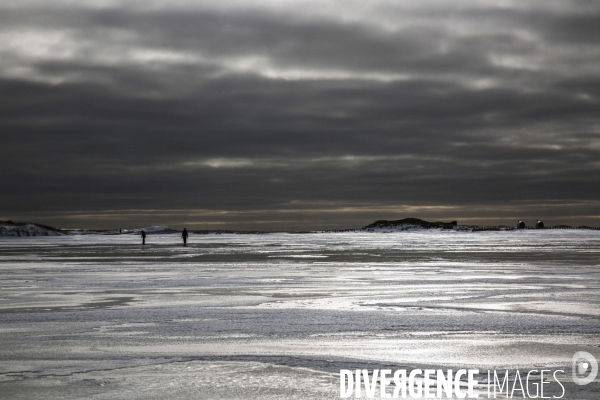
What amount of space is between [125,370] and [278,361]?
1.69 m

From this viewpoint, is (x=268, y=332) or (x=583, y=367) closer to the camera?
(x=583, y=367)

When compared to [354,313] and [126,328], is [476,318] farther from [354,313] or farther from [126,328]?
[126,328]

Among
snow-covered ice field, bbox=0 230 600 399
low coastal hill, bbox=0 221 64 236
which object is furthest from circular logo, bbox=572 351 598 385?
low coastal hill, bbox=0 221 64 236

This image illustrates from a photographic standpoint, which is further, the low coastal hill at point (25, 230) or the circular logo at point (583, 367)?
the low coastal hill at point (25, 230)

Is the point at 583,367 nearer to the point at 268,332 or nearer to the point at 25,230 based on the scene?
the point at 268,332

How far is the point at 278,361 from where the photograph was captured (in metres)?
7.47

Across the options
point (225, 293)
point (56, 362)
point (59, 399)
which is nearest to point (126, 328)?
point (56, 362)

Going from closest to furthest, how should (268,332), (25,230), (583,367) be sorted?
(583,367)
(268,332)
(25,230)

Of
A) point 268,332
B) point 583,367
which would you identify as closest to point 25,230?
point 268,332

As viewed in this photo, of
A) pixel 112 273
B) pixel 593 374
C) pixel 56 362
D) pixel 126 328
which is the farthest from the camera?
pixel 112 273

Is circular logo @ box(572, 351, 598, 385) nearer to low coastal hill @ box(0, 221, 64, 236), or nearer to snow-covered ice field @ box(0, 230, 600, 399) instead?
snow-covered ice field @ box(0, 230, 600, 399)

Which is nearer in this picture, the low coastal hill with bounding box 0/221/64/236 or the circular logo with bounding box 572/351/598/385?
the circular logo with bounding box 572/351/598/385

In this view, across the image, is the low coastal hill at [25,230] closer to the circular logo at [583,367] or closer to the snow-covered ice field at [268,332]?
the snow-covered ice field at [268,332]

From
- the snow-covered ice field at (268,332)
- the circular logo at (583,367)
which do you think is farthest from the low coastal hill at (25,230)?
the circular logo at (583,367)
